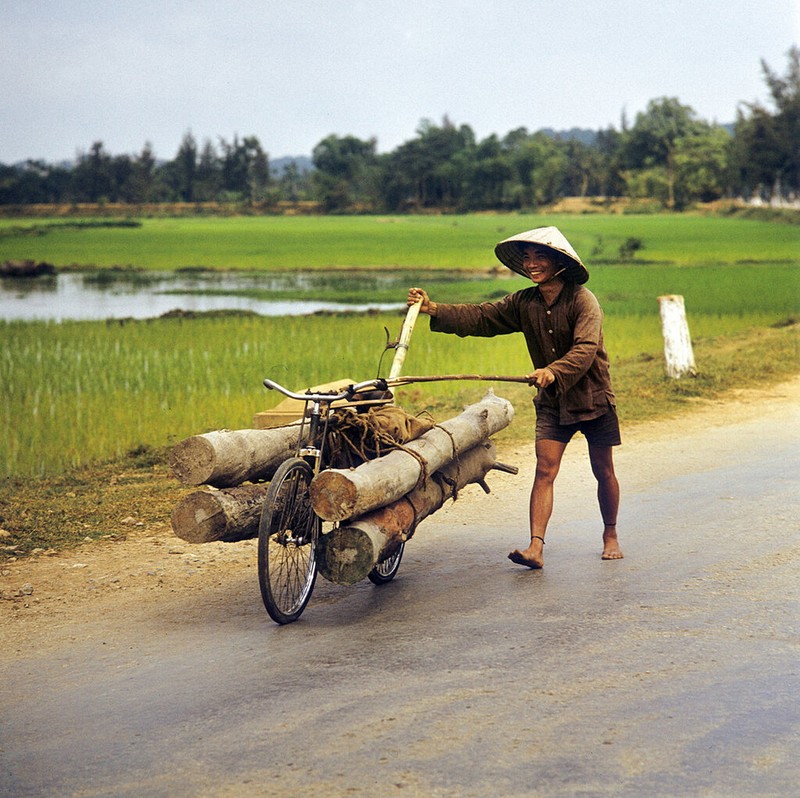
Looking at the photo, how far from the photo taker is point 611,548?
636 cm

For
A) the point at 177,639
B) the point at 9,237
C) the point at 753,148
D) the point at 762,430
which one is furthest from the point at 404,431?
the point at 753,148

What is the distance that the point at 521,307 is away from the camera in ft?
20.5

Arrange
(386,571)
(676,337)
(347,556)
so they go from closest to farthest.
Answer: (347,556) < (386,571) < (676,337)

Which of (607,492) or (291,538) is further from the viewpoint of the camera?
(607,492)

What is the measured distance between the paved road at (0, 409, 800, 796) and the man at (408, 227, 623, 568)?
37 cm

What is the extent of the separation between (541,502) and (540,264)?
1.24 m

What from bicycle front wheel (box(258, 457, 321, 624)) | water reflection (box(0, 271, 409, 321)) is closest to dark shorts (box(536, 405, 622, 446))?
bicycle front wheel (box(258, 457, 321, 624))

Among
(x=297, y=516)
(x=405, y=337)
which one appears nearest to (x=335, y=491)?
(x=297, y=516)

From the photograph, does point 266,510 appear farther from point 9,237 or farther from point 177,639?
point 9,237

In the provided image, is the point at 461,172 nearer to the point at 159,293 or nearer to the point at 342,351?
the point at 159,293

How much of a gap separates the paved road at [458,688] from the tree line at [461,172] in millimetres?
58333

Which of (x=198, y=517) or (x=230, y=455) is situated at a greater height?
(x=230, y=455)

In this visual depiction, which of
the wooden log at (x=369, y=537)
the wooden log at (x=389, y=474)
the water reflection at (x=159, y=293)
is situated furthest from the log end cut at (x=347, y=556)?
the water reflection at (x=159, y=293)

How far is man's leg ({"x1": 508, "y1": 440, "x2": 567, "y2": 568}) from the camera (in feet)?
20.0
